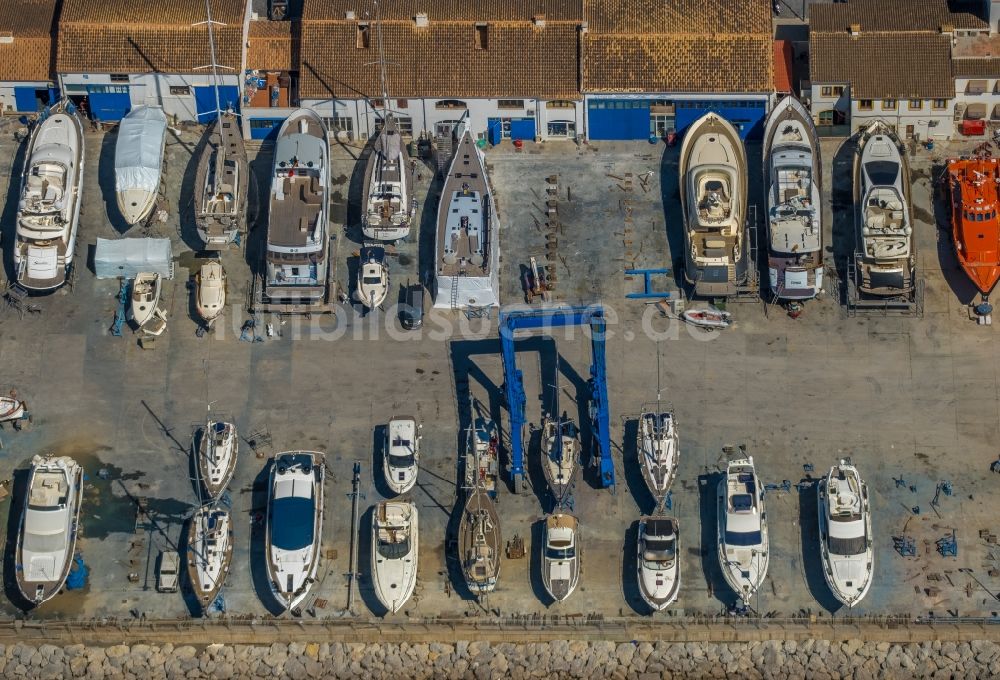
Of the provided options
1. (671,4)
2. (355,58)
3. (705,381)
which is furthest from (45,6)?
(705,381)

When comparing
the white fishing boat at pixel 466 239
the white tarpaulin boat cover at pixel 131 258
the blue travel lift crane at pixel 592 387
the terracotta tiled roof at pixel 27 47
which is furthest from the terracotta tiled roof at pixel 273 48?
the blue travel lift crane at pixel 592 387

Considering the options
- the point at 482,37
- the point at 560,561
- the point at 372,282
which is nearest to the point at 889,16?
the point at 482,37

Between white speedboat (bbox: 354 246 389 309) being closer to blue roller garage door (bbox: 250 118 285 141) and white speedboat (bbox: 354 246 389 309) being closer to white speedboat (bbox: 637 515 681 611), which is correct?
blue roller garage door (bbox: 250 118 285 141)

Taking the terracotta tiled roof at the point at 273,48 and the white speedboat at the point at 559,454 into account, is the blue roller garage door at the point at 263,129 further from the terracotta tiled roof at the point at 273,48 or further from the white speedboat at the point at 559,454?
the white speedboat at the point at 559,454

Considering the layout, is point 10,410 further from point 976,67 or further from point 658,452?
point 976,67

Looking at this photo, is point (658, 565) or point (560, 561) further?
point (560, 561)
